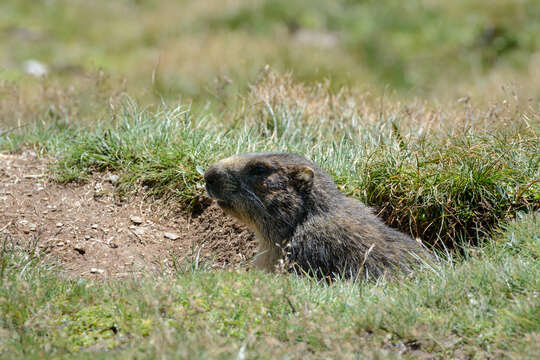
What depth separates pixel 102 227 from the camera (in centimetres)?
592

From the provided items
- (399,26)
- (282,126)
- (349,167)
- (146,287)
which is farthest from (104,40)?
(146,287)

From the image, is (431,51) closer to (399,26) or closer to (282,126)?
(399,26)

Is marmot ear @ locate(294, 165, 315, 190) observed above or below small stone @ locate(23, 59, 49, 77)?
above

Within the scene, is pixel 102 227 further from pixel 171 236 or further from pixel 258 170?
pixel 258 170

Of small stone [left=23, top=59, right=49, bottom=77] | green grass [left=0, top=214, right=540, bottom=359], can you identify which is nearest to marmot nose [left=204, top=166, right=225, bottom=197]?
green grass [left=0, top=214, right=540, bottom=359]

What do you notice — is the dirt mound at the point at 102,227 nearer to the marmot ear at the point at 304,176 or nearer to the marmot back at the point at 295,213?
the marmot back at the point at 295,213

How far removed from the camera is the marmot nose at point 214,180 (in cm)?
516

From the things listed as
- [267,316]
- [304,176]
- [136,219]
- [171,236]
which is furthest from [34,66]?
[267,316]

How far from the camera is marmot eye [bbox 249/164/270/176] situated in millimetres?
5172

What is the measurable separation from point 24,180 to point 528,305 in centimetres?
500

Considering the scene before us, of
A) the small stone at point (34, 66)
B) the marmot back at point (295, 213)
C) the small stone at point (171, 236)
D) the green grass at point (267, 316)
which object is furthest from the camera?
the small stone at point (34, 66)

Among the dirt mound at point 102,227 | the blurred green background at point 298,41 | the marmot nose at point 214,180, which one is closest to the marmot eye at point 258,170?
the marmot nose at point 214,180

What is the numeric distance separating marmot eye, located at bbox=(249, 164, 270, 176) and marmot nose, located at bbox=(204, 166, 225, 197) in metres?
0.25

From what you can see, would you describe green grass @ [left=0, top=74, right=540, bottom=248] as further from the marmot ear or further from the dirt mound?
the marmot ear
